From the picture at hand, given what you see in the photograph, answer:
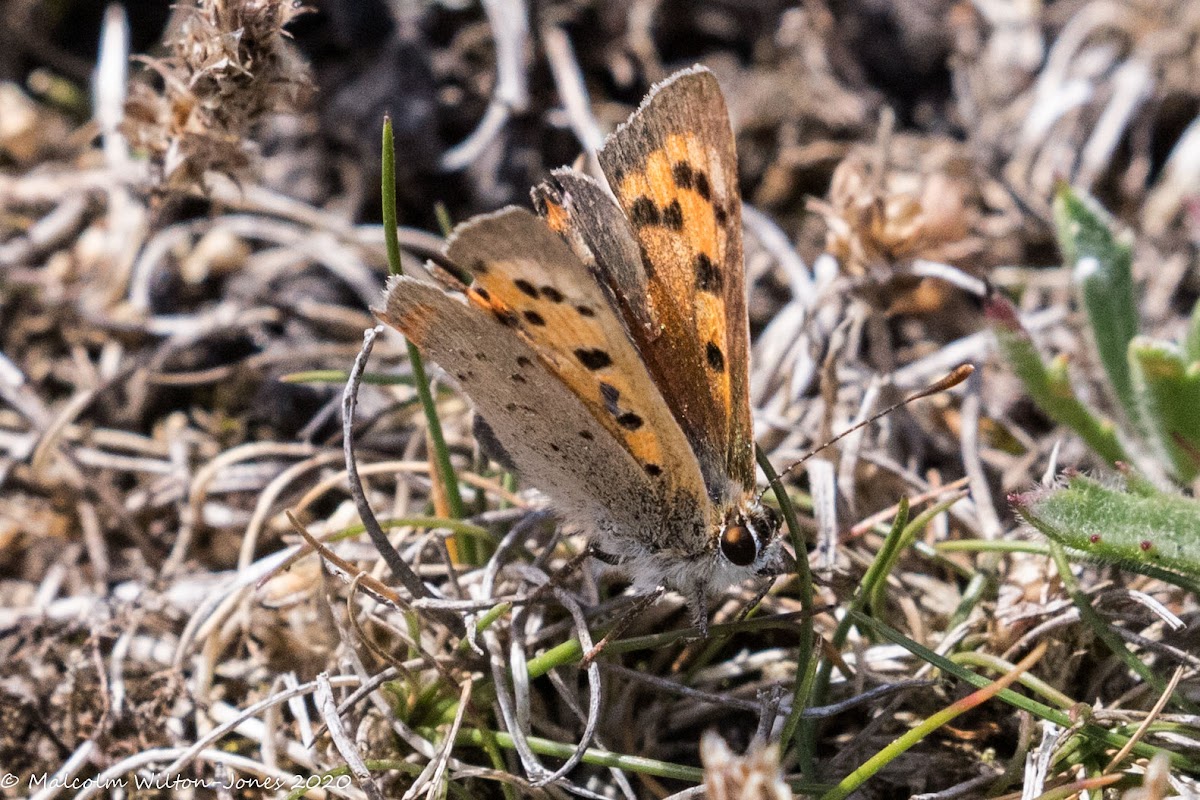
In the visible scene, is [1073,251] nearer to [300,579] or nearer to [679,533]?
[679,533]

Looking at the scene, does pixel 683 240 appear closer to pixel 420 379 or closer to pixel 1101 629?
pixel 420 379

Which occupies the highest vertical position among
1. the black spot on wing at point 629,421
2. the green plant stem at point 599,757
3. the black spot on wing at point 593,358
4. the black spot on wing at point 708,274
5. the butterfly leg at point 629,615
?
the black spot on wing at point 708,274

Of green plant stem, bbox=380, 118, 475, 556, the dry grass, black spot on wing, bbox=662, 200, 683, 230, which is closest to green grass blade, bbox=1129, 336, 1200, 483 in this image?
the dry grass

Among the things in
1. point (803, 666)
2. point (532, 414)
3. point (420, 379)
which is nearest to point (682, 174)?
point (532, 414)

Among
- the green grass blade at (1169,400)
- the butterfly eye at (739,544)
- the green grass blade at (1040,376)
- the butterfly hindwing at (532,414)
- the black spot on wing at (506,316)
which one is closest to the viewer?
the butterfly hindwing at (532,414)

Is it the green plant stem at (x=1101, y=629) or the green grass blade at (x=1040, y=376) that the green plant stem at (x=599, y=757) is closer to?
the green plant stem at (x=1101, y=629)

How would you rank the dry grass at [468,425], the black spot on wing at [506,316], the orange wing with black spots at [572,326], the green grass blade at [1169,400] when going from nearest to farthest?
the orange wing with black spots at [572,326] → the black spot on wing at [506,316] → the dry grass at [468,425] → the green grass blade at [1169,400]

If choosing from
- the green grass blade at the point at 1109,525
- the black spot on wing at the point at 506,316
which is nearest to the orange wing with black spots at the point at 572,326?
the black spot on wing at the point at 506,316
